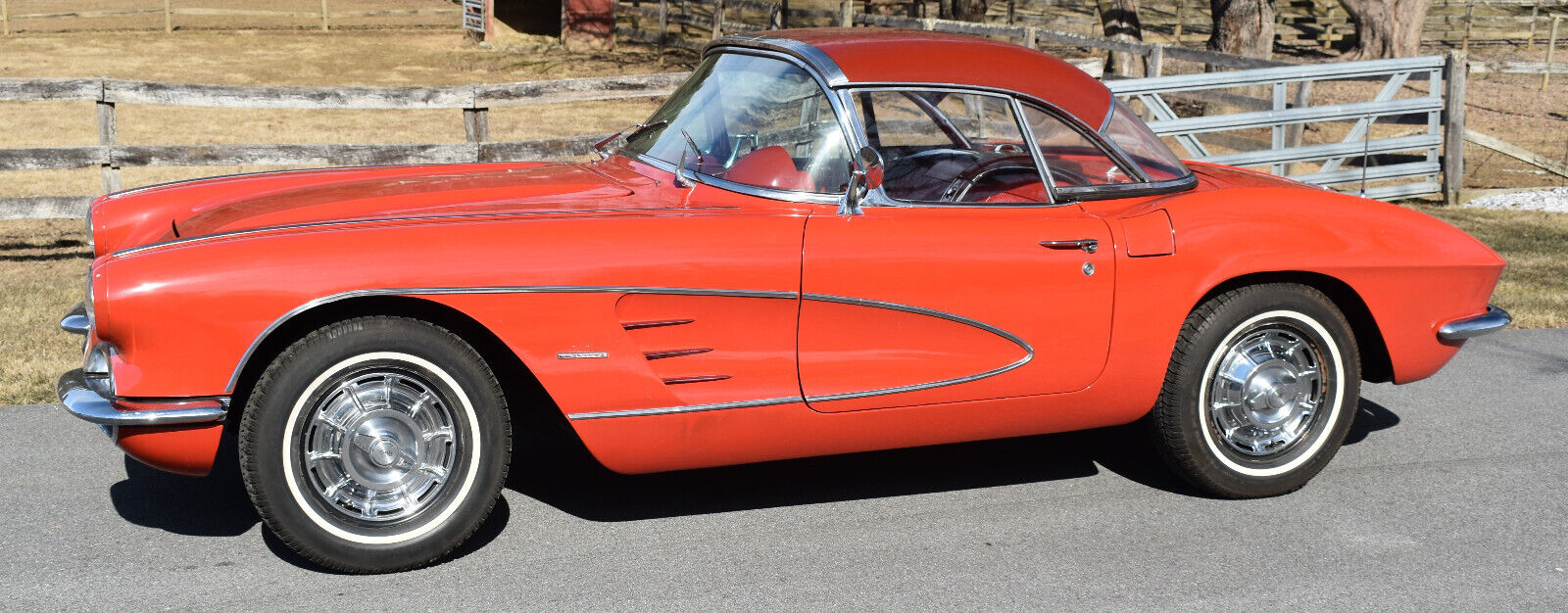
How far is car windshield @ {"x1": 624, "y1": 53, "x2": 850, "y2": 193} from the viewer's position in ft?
13.0

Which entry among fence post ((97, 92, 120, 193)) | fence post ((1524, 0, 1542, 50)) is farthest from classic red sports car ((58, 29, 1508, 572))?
fence post ((1524, 0, 1542, 50))

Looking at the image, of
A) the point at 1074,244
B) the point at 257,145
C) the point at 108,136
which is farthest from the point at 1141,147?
the point at 108,136

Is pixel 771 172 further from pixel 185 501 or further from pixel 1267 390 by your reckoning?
pixel 185 501

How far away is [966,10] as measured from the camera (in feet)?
70.0

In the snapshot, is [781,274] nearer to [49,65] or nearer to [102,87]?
[102,87]

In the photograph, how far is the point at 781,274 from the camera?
3.67 metres

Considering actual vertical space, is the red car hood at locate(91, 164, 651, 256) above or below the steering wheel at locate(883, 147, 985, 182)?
below

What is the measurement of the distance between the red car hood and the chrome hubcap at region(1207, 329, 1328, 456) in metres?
1.98

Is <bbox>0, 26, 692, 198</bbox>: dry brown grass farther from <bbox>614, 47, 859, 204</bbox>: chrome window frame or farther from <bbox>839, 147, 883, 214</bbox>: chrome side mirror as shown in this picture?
<bbox>839, 147, 883, 214</bbox>: chrome side mirror

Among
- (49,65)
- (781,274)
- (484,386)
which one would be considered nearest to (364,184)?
(484,386)

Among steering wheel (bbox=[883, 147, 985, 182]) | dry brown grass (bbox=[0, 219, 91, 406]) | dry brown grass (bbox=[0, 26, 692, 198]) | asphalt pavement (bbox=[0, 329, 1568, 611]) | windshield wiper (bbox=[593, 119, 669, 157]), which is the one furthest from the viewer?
dry brown grass (bbox=[0, 26, 692, 198])

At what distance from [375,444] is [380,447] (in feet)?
0.05

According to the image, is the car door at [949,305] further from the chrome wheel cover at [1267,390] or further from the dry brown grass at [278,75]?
the dry brown grass at [278,75]

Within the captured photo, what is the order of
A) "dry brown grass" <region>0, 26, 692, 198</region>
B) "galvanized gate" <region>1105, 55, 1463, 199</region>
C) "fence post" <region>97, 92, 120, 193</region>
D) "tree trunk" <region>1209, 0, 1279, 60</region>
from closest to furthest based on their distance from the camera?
"fence post" <region>97, 92, 120, 193</region>
"galvanized gate" <region>1105, 55, 1463, 199</region>
"dry brown grass" <region>0, 26, 692, 198</region>
"tree trunk" <region>1209, 0, 1279, 60</region>
